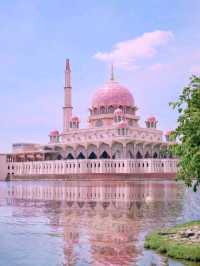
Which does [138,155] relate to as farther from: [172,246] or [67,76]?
[172,246]

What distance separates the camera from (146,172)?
6675cm

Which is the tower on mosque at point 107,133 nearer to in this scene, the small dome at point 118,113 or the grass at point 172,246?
the small dome at point 118,113

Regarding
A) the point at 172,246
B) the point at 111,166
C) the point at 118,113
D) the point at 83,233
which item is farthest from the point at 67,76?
the point at 172,246

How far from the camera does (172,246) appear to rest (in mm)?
10859

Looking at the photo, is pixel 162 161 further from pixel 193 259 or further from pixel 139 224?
pixel 193 259

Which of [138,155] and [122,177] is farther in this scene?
[138,155]

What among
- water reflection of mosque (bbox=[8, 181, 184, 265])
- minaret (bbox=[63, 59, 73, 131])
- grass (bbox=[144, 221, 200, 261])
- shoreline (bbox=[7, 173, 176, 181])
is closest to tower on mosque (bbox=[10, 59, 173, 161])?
minaret (bbox=[63, 59, 73, 131])

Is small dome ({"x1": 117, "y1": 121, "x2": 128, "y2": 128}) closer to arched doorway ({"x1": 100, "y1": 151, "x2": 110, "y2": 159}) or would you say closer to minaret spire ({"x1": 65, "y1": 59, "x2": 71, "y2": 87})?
arched doorway ({"x1": 100, "y1": 151, "x2": 110, "y2": 159})

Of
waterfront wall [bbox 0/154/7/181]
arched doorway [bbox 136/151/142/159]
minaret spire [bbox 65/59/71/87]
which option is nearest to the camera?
arched doorway [bbox 136/151/142/159]

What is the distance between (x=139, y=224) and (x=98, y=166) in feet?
177

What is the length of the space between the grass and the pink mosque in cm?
5457

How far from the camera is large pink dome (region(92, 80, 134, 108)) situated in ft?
253

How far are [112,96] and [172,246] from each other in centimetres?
6686

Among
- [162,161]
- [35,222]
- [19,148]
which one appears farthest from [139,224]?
[19,148]
